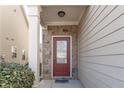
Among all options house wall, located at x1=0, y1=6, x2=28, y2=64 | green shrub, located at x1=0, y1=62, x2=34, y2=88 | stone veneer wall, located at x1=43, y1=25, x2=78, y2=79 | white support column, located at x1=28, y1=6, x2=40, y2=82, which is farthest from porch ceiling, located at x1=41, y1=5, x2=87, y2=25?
green shrub, located at x1=0, y1=62, x2=34, y2=88

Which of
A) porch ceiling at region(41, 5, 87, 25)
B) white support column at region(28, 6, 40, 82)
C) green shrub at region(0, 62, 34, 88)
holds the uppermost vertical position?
porch ceiling at region(41, 5, 87, 25)

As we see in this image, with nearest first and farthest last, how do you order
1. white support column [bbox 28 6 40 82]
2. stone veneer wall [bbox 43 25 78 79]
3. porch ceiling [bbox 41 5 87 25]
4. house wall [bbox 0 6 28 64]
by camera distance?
white support column [bbox 28 6 40 82]
porch ceiling [bbox 41 5 87 25]
house wall [bbox 0 6 28 64]
stone veneer wall [bbox 43 25 78 79]

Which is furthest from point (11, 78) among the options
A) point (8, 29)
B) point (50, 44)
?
point (50, 44)

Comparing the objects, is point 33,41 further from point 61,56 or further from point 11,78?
point 61,56

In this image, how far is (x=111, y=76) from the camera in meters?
3.48

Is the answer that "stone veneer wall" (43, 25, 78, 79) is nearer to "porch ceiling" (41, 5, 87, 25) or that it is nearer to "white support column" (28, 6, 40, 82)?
"porch ceiling" (41, 5, 87, 25)

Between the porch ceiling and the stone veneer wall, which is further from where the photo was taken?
the stone veneer wall

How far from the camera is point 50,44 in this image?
990 centimetres

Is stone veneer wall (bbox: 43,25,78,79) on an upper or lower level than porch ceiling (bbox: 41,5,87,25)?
lower

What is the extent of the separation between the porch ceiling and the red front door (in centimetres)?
77

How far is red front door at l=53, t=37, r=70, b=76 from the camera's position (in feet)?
32.4

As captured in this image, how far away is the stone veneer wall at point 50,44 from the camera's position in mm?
9852
